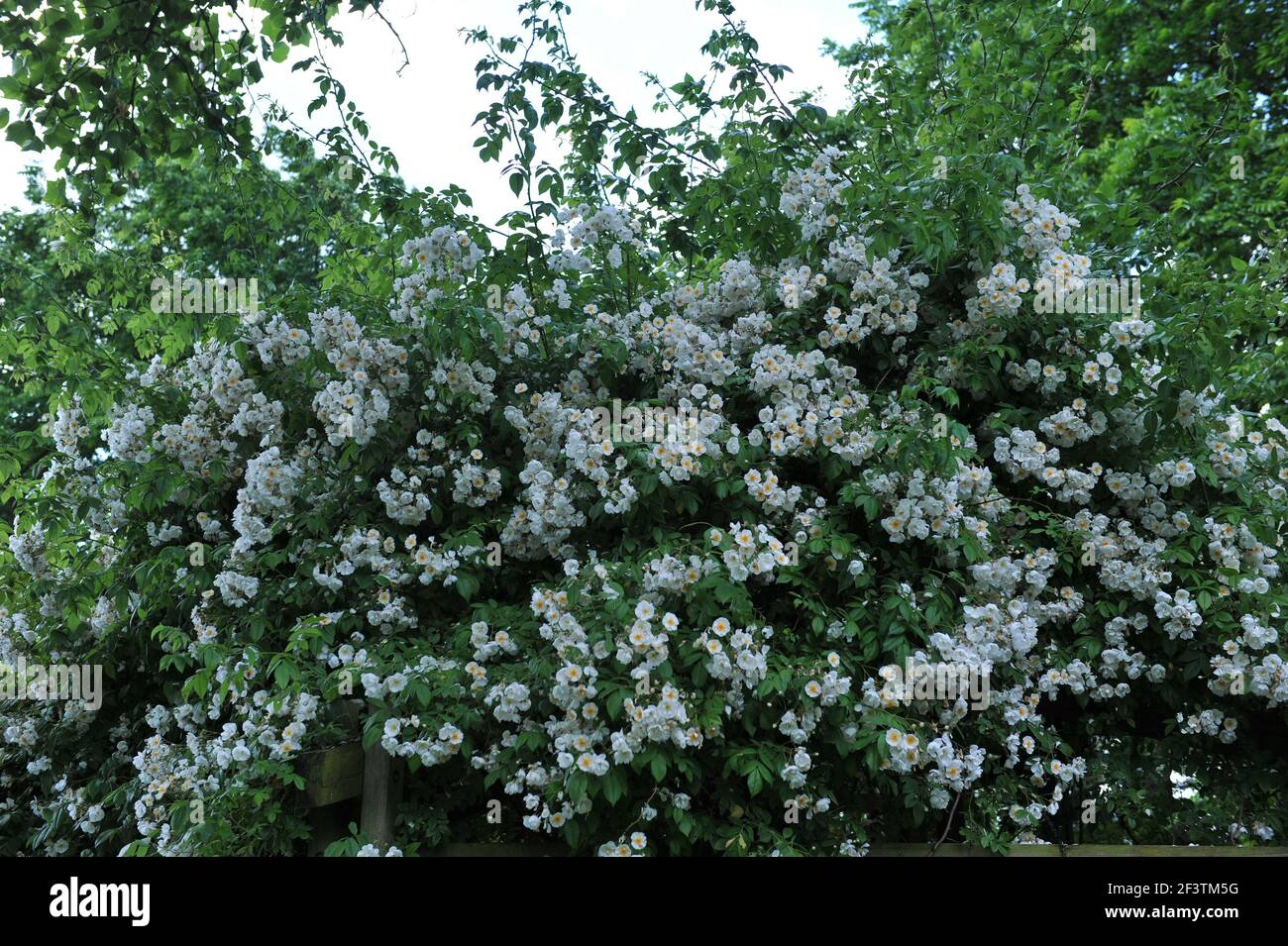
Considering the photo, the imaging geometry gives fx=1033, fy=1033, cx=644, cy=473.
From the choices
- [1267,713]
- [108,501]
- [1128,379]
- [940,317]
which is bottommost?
[1267,713]

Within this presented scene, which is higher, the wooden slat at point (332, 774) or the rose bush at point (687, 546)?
the rose bush at point (687, 546)

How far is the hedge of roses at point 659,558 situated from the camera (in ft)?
10.9

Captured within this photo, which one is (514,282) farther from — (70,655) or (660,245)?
(70,655)

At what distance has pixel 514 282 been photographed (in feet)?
14.4

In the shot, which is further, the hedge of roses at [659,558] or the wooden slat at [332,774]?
the wooden slat at [332,774]

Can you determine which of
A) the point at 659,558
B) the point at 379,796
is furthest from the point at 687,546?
the point at 379,796

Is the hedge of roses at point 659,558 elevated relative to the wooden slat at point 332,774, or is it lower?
elevated

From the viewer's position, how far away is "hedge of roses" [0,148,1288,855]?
10.9ft

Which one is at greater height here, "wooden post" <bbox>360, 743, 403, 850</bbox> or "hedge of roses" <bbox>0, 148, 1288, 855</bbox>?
"hedge of roses" <bbox>0, 148, 1288, 855</bbox>

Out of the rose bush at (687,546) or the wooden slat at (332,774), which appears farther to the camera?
the wooden slat at (332,774)

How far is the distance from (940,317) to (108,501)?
12.5ft

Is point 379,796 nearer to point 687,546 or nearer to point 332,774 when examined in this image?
point 332,774
